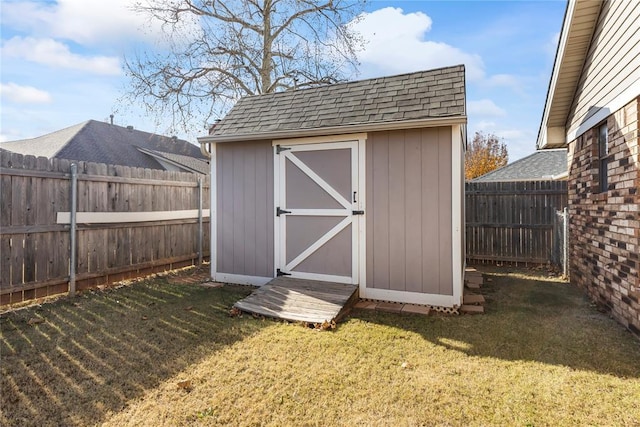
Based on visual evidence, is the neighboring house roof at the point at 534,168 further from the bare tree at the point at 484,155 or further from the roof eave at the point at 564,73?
the bare tree at the point at 484,155

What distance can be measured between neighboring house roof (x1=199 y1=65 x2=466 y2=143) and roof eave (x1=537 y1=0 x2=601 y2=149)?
1.46 meters

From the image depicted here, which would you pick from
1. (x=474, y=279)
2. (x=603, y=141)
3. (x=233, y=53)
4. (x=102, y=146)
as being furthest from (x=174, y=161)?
(x=603, y=141)

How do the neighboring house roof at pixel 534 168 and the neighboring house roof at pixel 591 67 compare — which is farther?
the neighboring house roof at pixel 534 168

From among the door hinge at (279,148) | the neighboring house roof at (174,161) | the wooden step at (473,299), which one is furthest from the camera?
the neighboring house roof at (174,161)

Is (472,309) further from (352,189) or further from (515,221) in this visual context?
(515,221)

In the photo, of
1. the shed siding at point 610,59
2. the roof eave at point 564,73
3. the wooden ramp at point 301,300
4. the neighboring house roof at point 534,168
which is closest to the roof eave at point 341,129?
the shed siding at point 610,59

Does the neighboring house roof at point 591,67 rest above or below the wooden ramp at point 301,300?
above

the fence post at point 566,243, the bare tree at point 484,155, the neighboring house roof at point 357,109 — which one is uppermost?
the bare tree at point 484,155

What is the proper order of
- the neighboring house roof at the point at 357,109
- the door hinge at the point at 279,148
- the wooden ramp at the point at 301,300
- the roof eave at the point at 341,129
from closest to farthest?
the wooden ramp at the point at 301,300 → the roof eave at the point at 341,129 → the neighboring house roof at the point at 357,109 → the door hinge at the point at 279,148

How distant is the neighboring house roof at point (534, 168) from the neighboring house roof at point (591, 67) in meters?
6.55

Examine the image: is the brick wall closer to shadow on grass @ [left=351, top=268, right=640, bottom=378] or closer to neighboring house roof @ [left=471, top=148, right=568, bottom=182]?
shadow on grass @ [left=351, top=268, right=640, bottom=378]

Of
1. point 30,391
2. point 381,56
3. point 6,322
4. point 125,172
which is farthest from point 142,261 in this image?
point 381,56

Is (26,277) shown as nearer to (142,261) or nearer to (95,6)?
(142,261)

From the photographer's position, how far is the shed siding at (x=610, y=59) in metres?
3.42
